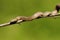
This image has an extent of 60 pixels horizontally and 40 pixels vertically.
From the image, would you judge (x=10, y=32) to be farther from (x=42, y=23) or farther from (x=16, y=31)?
(x=42, y=23)

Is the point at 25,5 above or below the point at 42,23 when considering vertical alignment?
above

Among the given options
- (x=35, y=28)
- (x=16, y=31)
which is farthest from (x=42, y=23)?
(x=16, y=31)

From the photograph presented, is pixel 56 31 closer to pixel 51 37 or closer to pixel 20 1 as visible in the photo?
pixel 51 37

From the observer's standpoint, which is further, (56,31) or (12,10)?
(12,10)

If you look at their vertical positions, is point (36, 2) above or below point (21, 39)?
above

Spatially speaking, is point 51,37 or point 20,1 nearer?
point 51,37

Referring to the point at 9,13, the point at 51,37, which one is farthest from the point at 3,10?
the point at 51,37
